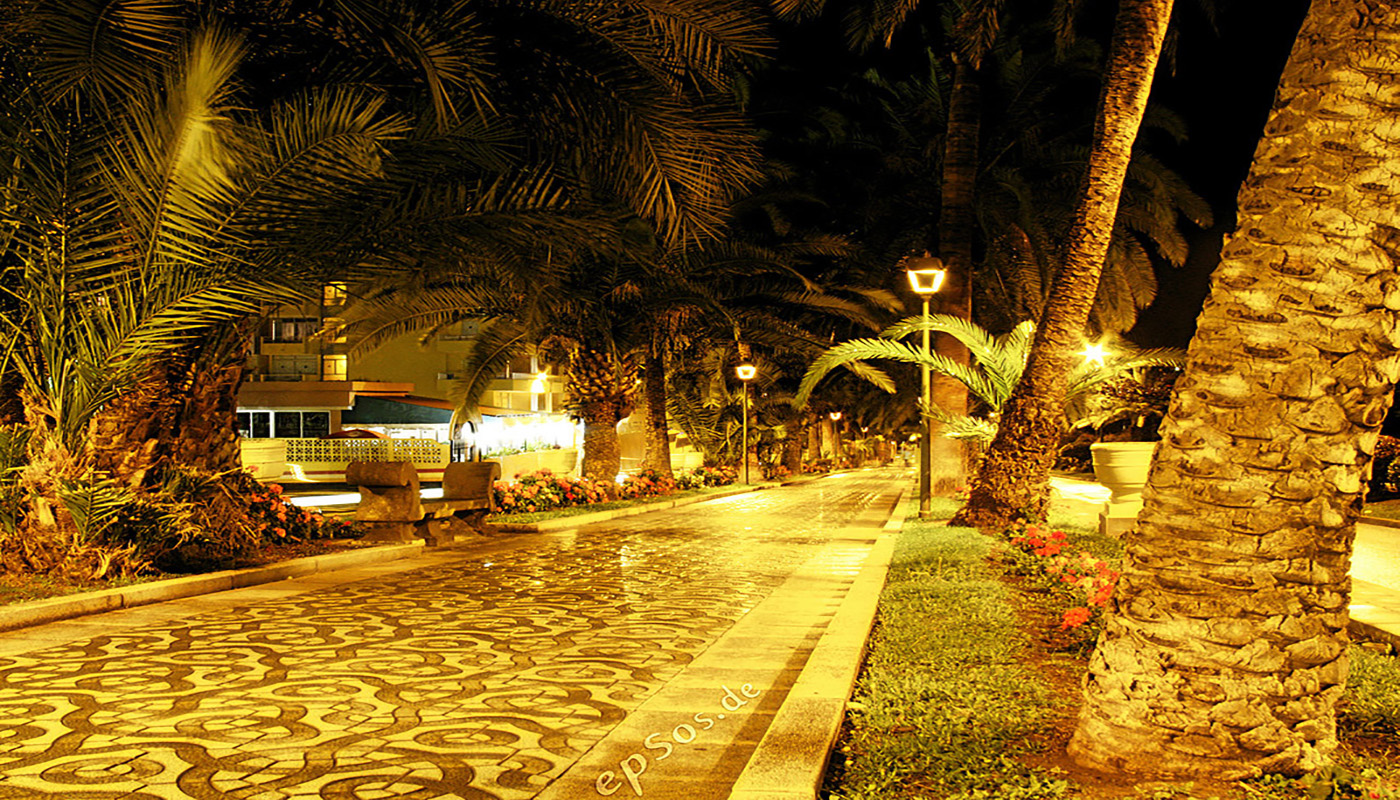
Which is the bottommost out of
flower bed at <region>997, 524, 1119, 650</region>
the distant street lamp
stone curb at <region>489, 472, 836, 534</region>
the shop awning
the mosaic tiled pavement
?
stone curb at <region>489, 472, 836, 534</region>

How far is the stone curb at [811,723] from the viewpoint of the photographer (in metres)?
3.92

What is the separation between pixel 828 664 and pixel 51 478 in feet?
22.5

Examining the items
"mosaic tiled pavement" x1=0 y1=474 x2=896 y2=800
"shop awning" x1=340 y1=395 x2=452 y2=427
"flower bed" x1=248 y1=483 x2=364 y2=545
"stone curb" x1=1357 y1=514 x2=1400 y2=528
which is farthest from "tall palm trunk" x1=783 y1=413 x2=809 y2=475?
"mosaic tiled pavement" x1=0 y1=474 x2=896 y2=800

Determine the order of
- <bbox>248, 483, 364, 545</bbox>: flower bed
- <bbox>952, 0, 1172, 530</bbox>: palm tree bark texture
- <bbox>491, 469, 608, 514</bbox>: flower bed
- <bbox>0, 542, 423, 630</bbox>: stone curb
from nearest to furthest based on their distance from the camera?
<bbox>0, 542, 423, 630</bbox>: stone curb < <bbox>248, 483, 364, 545</bbox>: flower bed < <bbox>952, 0, 1172, 530</bbox>: palm tree bark texture < <bbox>491, 469, 608, 514</bbox>: flower bed

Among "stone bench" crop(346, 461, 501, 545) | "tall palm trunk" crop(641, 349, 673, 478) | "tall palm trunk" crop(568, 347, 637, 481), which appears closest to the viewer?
"stone bench" crop(346, 461, 501, 545)

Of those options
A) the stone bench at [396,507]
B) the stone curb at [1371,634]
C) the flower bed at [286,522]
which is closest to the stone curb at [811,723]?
the stone curb at [1371,634]

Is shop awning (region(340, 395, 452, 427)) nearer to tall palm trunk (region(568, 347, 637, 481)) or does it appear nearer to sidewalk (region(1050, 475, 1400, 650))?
tall palm trunk (region(568, 347, 637, 481))

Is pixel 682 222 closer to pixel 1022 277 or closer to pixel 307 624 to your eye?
pixel 307 624

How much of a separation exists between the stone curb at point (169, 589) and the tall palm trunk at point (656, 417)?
15018 mm

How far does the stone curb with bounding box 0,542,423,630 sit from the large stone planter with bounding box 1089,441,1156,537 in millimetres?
8121

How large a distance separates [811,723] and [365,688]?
8.82 feet

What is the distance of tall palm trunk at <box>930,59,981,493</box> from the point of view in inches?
750

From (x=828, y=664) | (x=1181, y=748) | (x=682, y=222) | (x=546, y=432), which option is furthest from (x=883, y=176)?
(x=546, y=432)

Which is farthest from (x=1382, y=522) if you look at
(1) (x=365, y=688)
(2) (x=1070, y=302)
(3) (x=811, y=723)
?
(1) (x=365, y=688)
